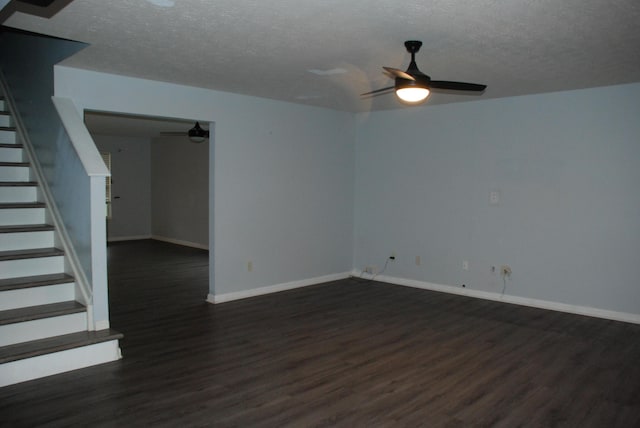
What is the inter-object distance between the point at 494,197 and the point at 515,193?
0.81 ft

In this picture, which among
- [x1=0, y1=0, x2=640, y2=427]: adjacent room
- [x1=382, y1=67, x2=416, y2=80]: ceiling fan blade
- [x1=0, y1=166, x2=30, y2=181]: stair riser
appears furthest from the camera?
[x1=0, y1=166, x2=30, y2=181]: stair riser

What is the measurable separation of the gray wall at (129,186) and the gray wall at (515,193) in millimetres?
6373

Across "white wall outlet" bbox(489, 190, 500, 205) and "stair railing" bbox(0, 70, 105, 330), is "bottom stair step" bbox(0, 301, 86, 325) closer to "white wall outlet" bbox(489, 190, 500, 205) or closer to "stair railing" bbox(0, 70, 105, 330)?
"stair railing" bbox(0, 70, 105, 330)

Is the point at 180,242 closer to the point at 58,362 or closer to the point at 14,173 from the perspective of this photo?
the point at 14,173

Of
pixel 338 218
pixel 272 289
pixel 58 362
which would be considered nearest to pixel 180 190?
pixel 338 218

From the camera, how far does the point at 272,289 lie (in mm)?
5988

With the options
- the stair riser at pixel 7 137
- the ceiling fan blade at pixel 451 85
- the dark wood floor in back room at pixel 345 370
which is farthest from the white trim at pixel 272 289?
the ceiling fan blade at pixel 451 85

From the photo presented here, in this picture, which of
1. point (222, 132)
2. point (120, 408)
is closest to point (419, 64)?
point (222, 132)

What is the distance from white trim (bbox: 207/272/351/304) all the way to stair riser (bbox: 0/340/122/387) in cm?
176

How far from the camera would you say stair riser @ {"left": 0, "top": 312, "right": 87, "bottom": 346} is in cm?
341

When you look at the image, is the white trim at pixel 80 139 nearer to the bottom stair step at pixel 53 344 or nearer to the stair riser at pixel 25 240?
the stair riser at pixel 25 240

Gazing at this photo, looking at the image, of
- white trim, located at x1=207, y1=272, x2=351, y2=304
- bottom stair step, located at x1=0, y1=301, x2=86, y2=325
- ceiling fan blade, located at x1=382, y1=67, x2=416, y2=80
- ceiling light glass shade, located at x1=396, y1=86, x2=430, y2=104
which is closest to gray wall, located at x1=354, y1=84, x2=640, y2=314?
white trim, located at x1=207, y1=272, x2=351, y2=304

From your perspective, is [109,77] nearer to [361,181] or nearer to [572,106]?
[361,181]

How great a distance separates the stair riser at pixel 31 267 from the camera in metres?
3.85
